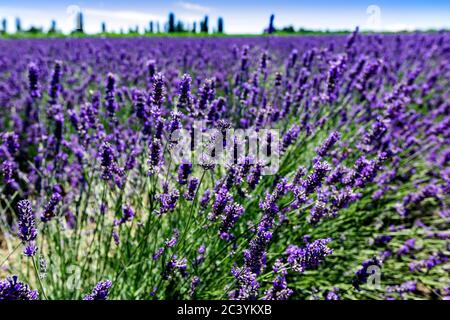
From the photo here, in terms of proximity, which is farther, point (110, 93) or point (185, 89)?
point (110, 93)

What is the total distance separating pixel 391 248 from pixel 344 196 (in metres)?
1.33

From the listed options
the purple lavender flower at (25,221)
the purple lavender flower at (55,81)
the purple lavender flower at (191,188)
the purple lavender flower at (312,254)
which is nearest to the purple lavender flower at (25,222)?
the purple lavender flower at (25,221)

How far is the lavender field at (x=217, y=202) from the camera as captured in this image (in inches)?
53.1

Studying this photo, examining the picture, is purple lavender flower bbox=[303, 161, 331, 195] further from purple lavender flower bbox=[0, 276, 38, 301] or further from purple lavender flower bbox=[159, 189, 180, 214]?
purple lavender flower bbox=[0, 276, 38, 301]

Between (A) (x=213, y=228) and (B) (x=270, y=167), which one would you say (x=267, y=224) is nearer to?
(A) (x=213, y=228)

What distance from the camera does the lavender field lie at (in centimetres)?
135

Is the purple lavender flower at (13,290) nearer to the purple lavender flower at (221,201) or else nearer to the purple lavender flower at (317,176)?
the purple lavender flower at (221,201)

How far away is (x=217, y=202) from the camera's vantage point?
1.26 metres

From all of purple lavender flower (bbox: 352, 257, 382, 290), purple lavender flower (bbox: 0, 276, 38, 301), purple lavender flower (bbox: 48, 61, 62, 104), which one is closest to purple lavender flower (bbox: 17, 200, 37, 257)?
purple lavender flower (bbox: 0, 276, 38, 301)

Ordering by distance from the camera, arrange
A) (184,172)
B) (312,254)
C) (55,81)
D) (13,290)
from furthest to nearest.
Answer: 1. (55,81)
2. (184,172)
3. (312,254)
4. (13,290)

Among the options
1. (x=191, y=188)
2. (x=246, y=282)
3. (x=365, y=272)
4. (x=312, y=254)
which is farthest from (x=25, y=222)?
(x=365, y=272)

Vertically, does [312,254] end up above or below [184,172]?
below

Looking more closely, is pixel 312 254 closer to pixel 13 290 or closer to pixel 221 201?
pixel 221 201
